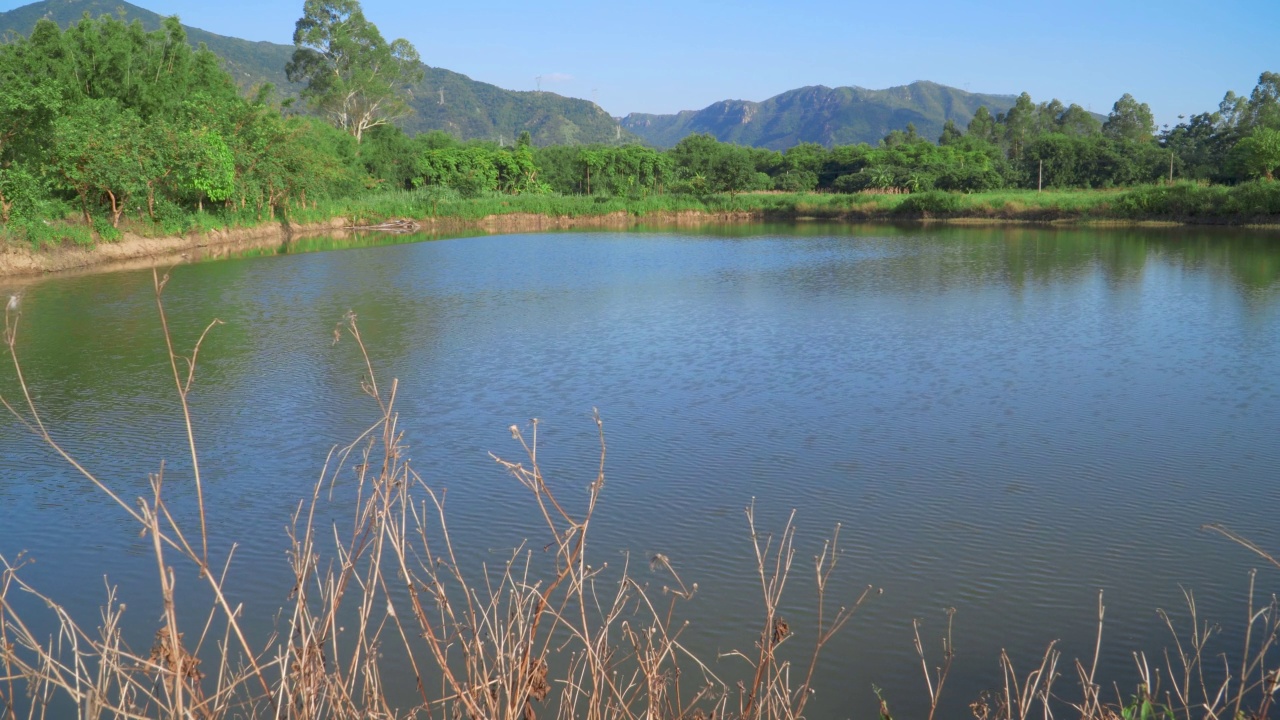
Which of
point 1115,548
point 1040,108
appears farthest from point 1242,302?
point 1040,108

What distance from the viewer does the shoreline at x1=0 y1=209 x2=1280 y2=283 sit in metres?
17.5

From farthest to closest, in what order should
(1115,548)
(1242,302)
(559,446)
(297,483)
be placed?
(1242,302), (559,446), (297,483), (1115,548)

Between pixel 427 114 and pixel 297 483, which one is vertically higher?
pixel 427 114

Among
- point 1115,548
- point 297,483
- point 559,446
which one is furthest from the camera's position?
point 559,446

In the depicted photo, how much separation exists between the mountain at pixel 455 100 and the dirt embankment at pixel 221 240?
277 feet

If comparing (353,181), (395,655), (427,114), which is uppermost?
Result: (427,114)

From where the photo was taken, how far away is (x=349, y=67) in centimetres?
4234

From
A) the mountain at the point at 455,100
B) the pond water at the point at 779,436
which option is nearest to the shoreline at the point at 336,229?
the pond water at the point at 779,436

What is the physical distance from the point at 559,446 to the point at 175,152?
18.7m

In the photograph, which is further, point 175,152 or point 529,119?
point 529,119

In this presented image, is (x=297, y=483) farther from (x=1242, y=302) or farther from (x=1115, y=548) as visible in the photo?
(x=1242, y=302)

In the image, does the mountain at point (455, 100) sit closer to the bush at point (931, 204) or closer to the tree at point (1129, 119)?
the tree at point (1129, 119)

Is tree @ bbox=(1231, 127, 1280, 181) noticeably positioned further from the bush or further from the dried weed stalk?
the dried weed stalk

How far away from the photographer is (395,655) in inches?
159
